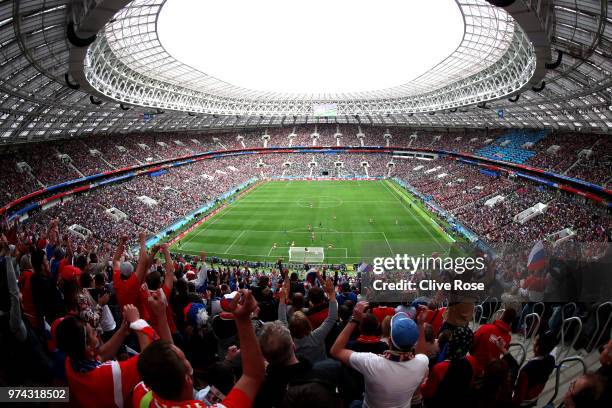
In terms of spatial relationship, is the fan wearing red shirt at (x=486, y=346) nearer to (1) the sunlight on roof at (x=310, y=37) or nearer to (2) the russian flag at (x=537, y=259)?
(2) the russian flag at (x=537, y=259)

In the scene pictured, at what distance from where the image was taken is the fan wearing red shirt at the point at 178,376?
2.68 meters

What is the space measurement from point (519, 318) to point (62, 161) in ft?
167

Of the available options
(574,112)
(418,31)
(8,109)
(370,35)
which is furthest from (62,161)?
(574,112)

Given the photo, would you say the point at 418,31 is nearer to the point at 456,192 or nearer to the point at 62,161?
the point at 456,192

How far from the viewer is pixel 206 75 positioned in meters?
46.5

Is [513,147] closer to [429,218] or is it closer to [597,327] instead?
[429,218]

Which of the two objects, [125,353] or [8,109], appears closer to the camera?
[125,353]

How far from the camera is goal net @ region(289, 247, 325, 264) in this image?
32375mm

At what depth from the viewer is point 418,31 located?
37.2 meters

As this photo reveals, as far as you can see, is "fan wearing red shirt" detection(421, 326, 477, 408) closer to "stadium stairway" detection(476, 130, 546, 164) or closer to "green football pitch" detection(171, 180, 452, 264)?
"green football pitch" detection(171, 180, 452, 264)

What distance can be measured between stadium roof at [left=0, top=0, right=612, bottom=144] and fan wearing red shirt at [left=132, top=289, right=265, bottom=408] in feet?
48.3

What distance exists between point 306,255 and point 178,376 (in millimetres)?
30913

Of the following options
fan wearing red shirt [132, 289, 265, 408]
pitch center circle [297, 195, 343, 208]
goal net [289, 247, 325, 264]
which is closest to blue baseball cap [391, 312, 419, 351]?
fan wearing red shirt [132, 289, 265, 408]

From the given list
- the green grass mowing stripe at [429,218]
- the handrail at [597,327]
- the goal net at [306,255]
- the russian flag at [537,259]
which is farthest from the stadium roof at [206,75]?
the goal net at [306,255]
